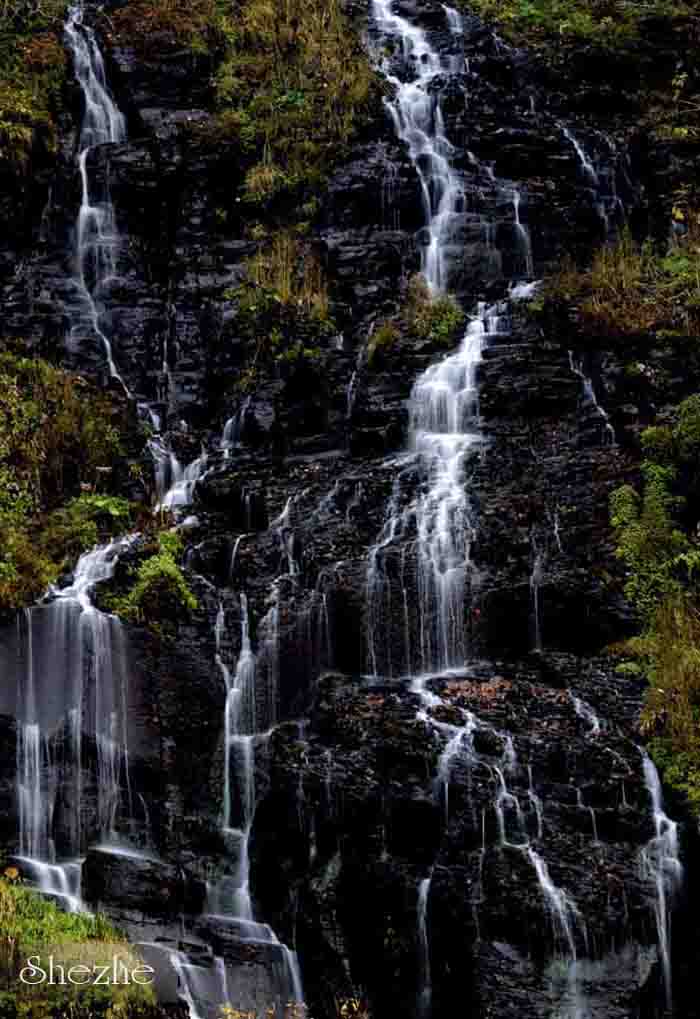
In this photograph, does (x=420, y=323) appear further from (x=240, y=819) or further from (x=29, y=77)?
(x=29, y=77)

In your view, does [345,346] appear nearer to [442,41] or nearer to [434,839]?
[434,839]

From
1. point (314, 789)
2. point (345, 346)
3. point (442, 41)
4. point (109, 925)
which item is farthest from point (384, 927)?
point (442, 41)

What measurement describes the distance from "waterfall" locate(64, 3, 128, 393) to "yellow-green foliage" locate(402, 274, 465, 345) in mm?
5251

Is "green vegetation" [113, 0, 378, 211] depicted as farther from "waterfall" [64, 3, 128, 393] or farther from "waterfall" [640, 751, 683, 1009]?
"waterfall" [640, 751, 683, 1009]

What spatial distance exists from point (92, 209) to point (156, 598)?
10.3 meters

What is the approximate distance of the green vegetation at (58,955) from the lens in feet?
24.6

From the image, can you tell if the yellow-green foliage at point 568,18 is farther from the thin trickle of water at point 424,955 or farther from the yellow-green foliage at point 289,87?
the thin trickle of water at point 424,955

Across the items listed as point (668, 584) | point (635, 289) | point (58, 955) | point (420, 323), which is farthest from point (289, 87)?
point (58, 955)

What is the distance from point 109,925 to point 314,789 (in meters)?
2.42

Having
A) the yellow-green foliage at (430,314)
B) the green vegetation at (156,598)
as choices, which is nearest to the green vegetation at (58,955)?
the green vegetation at (156,598)

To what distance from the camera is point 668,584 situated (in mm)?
11797

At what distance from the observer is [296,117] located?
20938 millimetres

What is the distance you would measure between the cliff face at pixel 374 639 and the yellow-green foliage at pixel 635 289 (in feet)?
2.56

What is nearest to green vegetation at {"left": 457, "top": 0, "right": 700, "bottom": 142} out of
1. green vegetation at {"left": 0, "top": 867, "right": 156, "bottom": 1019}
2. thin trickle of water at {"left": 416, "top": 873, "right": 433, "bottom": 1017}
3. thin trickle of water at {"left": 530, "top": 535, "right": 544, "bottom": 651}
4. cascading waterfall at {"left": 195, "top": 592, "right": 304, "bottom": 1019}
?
thin trickle of water at {"left": 530, "top": 535, "right": 544, "bottom": 651}
